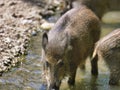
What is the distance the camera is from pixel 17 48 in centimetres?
891

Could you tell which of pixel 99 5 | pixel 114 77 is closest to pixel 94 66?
pixel 114 77

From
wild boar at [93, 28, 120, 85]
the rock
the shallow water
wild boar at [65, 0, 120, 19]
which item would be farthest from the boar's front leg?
wild boar at [65, 0, 120, 19]

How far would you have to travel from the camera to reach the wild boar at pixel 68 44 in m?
6.89

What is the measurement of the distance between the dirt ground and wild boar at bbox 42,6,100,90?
4.47ft

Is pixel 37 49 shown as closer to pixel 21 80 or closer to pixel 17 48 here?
pixel 17 48

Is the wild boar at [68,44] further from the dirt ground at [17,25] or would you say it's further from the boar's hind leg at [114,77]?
the dirt ground at [17,25]

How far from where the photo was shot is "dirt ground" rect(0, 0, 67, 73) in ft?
28.2

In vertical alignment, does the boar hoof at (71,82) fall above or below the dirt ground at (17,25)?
below

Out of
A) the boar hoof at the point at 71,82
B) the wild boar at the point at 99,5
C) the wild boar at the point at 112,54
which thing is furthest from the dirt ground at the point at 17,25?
the wild boar at the point at 112,54

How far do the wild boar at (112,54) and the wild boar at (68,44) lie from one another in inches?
15.1

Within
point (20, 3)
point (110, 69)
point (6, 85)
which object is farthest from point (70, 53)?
point (20, 3)

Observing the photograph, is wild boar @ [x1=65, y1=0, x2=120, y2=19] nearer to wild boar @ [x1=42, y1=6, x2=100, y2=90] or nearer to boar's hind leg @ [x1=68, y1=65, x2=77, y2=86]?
wild boar @ [x1=42, y1=6, x2=100, y2=90]

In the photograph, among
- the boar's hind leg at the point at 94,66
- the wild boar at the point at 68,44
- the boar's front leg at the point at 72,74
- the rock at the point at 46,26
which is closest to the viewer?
the wild boar at the point at 68,44

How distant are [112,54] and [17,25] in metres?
3.54
